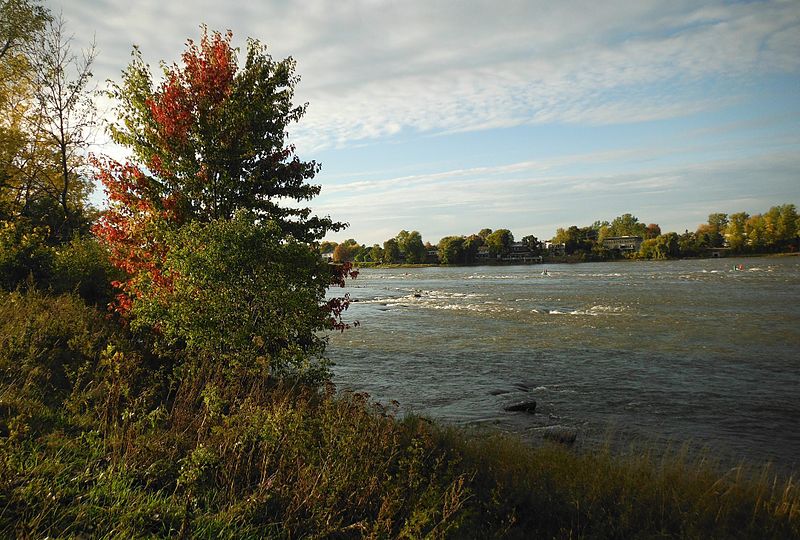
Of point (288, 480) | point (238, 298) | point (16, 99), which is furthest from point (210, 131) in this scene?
point (16, 99)

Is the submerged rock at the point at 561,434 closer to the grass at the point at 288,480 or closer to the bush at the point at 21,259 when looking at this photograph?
the grass at the point at 288,480

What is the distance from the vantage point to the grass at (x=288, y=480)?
219 inches

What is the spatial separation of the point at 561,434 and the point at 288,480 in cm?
916

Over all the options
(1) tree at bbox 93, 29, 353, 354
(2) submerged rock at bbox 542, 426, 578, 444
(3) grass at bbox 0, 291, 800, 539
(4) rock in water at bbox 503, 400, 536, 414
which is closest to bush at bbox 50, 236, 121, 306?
(1) tree at bbox 93, 29, 353, 354

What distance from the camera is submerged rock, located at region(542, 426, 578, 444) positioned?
13102 mm

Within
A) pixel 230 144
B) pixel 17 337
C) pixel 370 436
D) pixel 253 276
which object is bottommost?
pixel 370 436

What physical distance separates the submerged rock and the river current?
0.27m

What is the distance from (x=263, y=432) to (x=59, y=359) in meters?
7.71

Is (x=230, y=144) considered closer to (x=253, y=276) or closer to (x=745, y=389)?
(x=253, y=276)

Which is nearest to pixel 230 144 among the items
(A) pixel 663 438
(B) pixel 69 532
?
(B) pixel 69 532

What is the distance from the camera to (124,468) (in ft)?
20.2

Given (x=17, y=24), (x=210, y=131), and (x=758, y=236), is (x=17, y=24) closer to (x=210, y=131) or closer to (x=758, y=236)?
(x=210, y=131)

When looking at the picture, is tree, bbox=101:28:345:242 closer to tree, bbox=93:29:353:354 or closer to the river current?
tree, bbox=93:29:353:354

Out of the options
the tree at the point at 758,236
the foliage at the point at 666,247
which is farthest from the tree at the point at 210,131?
the tree at the point at 758,236
